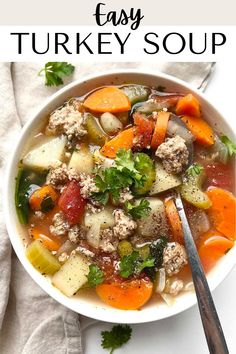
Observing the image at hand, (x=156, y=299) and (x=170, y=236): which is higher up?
(x=170, y=236)

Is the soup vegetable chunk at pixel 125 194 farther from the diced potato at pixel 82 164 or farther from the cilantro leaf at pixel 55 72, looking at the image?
the cilantro leaf at pixel 55 72

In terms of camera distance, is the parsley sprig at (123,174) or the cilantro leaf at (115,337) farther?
the cilantro leaf at (115,337)

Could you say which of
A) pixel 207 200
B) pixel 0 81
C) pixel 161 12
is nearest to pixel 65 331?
pixel 207 200

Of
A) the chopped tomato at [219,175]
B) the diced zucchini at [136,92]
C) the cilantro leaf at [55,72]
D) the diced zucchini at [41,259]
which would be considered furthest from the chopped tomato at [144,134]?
the diced zucchini at [41,259]

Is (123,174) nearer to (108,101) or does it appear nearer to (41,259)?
(108,101)

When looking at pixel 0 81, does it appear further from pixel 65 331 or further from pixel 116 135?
pixel 65 331

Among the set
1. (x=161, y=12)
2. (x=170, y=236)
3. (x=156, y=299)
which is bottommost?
(x=156, y=299)

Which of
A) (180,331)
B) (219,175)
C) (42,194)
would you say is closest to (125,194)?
(42,194)
